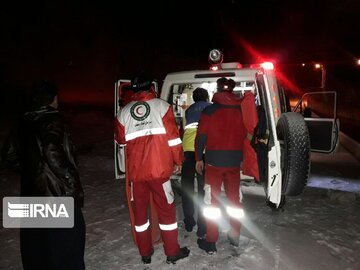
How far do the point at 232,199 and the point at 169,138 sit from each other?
1.06 meters

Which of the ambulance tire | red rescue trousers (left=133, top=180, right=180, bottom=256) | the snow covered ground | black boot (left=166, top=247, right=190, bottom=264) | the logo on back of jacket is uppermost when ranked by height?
the logo on back of jacket

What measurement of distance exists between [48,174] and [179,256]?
5.59 feet

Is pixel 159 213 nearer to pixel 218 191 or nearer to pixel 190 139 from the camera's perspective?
pixel 218 191

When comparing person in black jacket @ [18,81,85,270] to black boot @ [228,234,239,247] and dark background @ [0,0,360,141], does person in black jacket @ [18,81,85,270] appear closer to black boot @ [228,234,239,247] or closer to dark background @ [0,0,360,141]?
black boot @ [228,234,239,247]

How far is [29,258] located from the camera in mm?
2668

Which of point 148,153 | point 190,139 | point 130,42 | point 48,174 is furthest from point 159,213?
point 130,42

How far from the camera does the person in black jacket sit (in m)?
2.48

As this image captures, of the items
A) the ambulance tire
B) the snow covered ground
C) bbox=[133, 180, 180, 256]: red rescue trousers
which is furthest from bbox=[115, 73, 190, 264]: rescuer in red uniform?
the ambulance tire

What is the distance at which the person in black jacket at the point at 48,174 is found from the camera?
2.48 meters

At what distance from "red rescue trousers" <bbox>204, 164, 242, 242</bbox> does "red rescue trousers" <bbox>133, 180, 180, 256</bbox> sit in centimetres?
44

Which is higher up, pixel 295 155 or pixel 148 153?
pixel 148 153

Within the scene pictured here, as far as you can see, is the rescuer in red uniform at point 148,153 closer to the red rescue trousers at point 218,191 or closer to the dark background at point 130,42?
the red rescue trousers at point 218,191

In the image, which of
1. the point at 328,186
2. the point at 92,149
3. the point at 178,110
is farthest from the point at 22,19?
the point at 328,186

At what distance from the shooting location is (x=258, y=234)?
4.11 metres
